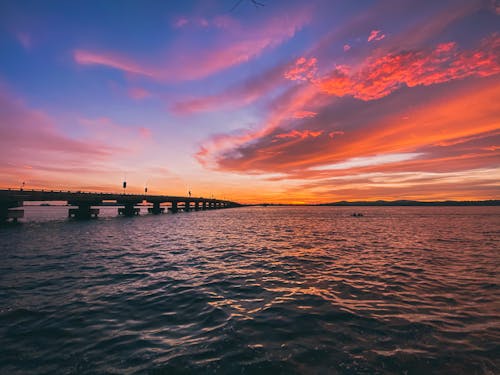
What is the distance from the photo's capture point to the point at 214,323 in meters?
7.95

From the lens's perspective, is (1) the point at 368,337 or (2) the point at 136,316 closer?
(1) the point at 368,337

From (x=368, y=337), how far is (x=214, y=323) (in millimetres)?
4860

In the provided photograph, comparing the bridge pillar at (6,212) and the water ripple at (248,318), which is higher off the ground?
the bridge pillar at (6,212)

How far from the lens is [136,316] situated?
27.8 feet

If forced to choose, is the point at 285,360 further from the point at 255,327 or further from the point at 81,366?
the point at 81,366

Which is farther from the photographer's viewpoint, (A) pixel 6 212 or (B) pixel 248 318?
(A) pixel 6 212

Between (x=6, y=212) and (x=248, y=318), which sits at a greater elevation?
(x=6, y=212)

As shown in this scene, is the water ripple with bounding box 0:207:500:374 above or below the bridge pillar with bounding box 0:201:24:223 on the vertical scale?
below

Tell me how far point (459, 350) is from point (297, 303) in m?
5.09

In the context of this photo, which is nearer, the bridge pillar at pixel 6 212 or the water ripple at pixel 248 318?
the water ripple at pixel 248 318

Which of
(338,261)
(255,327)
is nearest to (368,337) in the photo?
(255,327)

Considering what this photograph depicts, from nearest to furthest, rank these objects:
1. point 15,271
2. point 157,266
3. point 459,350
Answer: point 459,350, point 15,271, point 157,266

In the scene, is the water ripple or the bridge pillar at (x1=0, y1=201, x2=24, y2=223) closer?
the water ripple

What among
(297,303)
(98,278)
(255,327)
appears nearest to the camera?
(255,327)
